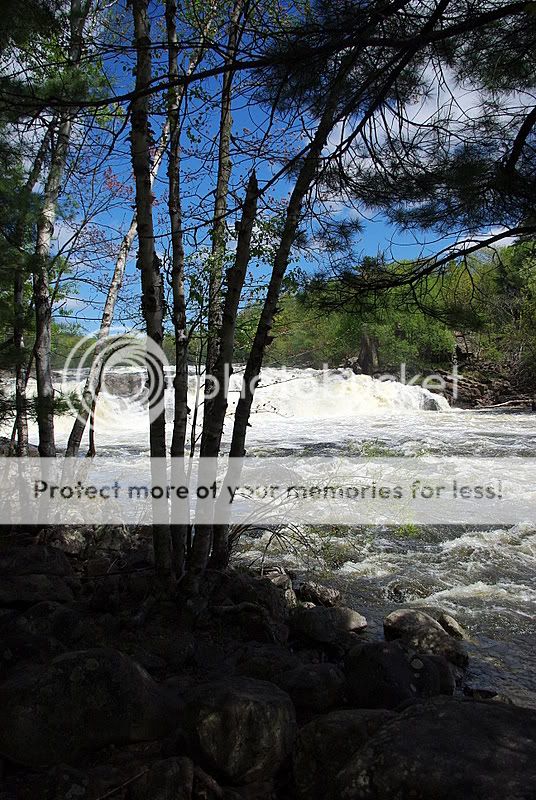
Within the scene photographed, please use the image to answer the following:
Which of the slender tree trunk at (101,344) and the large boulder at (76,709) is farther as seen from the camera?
the slender tree trunk at (101,344)

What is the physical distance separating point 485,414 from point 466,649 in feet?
58.6

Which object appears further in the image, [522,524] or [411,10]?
[522,524]

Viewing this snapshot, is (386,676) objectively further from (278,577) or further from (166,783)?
(278,577)

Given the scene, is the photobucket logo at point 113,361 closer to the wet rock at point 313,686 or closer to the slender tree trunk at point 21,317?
the slender tree trunk at point 21,317

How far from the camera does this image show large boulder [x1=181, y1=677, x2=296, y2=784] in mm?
2006

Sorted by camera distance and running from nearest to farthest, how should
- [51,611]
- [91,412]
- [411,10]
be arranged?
[411,10], [51,611], [91,412]

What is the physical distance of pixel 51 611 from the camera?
3.11 metres

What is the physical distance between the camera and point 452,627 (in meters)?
3.92

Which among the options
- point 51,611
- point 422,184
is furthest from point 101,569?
point 422,184

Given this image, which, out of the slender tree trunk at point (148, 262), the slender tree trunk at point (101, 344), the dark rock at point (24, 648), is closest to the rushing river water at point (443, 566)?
the slender tree trunk at point (148, 262)

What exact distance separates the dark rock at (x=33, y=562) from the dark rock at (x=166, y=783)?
2356 mm

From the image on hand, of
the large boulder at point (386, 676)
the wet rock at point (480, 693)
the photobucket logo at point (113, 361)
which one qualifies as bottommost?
the wet rock at point (480, 693)

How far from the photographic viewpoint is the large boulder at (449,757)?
4.69ft

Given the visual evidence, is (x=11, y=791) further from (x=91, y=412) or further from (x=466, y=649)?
(x=91, y=412)
